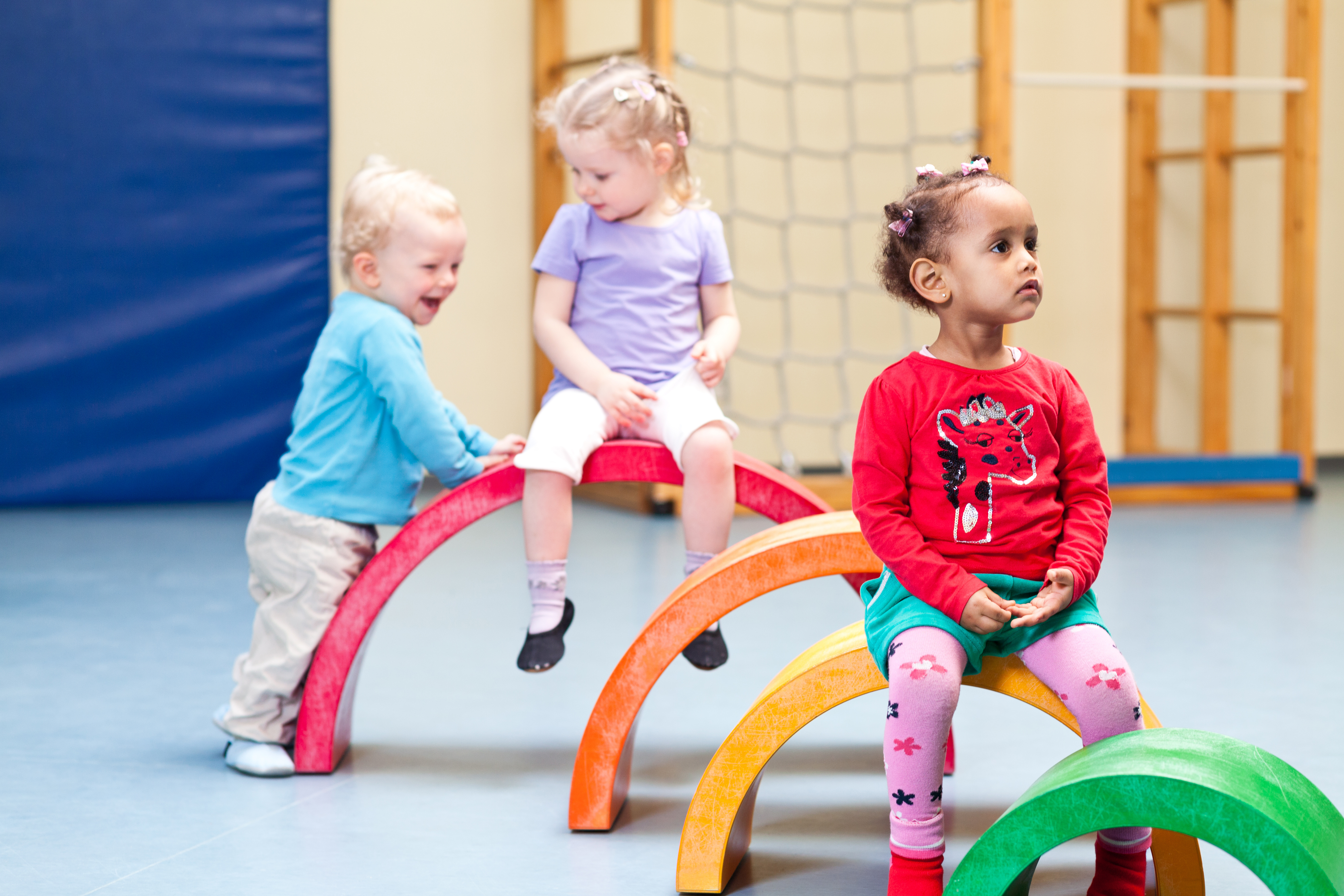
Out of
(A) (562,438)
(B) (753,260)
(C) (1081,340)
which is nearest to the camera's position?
(A) (562,438)

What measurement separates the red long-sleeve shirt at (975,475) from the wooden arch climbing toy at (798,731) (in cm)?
10

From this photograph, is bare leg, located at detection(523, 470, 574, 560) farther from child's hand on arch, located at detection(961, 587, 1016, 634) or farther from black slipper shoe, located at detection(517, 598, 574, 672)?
child's hand on arch, located at detection(961, 587, 1016, 634)

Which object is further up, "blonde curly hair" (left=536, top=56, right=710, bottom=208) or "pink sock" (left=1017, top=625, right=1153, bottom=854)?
"blonde curly hair" (left=536, top=56, right=710, bottom=208)

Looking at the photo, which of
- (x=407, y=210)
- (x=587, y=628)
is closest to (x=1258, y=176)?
(x=587, y=628)

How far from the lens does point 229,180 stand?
3951 millimetres

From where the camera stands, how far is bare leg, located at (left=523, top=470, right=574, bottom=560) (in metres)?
1.71

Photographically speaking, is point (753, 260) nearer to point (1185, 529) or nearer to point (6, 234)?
point (1185, 529)

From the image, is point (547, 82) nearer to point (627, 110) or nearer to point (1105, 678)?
point (627, 110)

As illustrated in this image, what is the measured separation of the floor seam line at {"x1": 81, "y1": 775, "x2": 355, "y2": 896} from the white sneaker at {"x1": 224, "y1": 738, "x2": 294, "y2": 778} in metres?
0.07

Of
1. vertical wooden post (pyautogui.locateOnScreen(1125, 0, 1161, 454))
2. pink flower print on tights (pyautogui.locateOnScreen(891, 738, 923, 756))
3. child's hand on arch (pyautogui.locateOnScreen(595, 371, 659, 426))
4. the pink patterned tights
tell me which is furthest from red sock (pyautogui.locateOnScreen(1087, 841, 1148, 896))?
vertical wooden post (pyautogui.locateOnScreen(1125, 0, 1161, 454))

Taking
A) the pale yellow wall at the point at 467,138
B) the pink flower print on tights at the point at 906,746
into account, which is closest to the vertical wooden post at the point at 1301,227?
the pale yellow wall at the point at 467,138

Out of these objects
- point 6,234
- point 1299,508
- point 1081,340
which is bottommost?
point 1299,508

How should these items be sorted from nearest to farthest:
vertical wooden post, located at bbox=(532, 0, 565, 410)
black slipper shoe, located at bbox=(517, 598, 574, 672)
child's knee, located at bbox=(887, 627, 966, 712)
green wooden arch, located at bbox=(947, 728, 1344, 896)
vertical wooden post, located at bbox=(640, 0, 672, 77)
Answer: green wooden arch, located at bbox=(947, 728, 1344, 896), child's knee, located at bbox=(887, 627, 966, 712), black slipper shoe, located at bbox=(517, 598, 574, 672), vertical wooden post, located at bbox=(640, 0, 672, 77), vertical wooden post, located at bbox=(532, 0, 565, 410)

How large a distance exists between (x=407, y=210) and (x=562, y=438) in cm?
38
